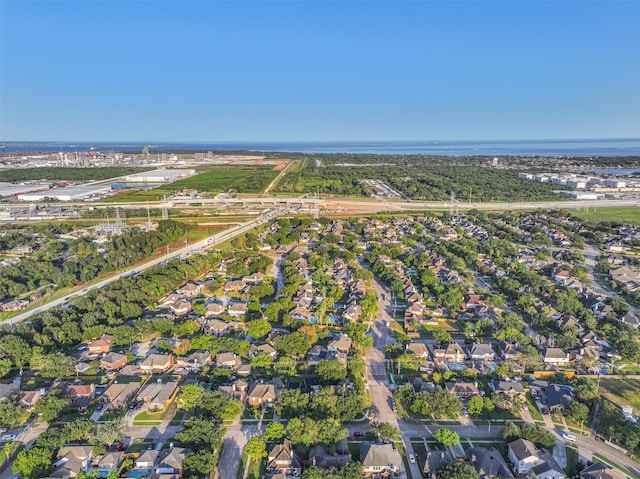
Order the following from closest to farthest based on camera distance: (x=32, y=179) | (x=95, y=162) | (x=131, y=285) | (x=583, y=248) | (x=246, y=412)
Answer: (x=246, y=412), (x=131, y=285), (x=583, y=248), (x=32, y=179), (x=95, y=162)

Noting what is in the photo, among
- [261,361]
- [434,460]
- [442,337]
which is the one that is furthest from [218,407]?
[442,337]

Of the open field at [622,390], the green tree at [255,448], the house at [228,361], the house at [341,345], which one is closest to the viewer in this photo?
the green tree at [255,448]

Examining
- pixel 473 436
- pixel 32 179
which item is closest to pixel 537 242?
pixel 473 436

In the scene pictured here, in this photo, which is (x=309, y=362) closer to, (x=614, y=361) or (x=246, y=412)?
(x=246, y=412)

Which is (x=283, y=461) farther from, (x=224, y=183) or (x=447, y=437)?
(x=224, y=183)

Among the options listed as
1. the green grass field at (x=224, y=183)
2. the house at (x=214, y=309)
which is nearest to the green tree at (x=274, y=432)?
the house at (x=214, y=309)

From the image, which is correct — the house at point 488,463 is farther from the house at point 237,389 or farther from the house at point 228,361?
the house at point 228,361
